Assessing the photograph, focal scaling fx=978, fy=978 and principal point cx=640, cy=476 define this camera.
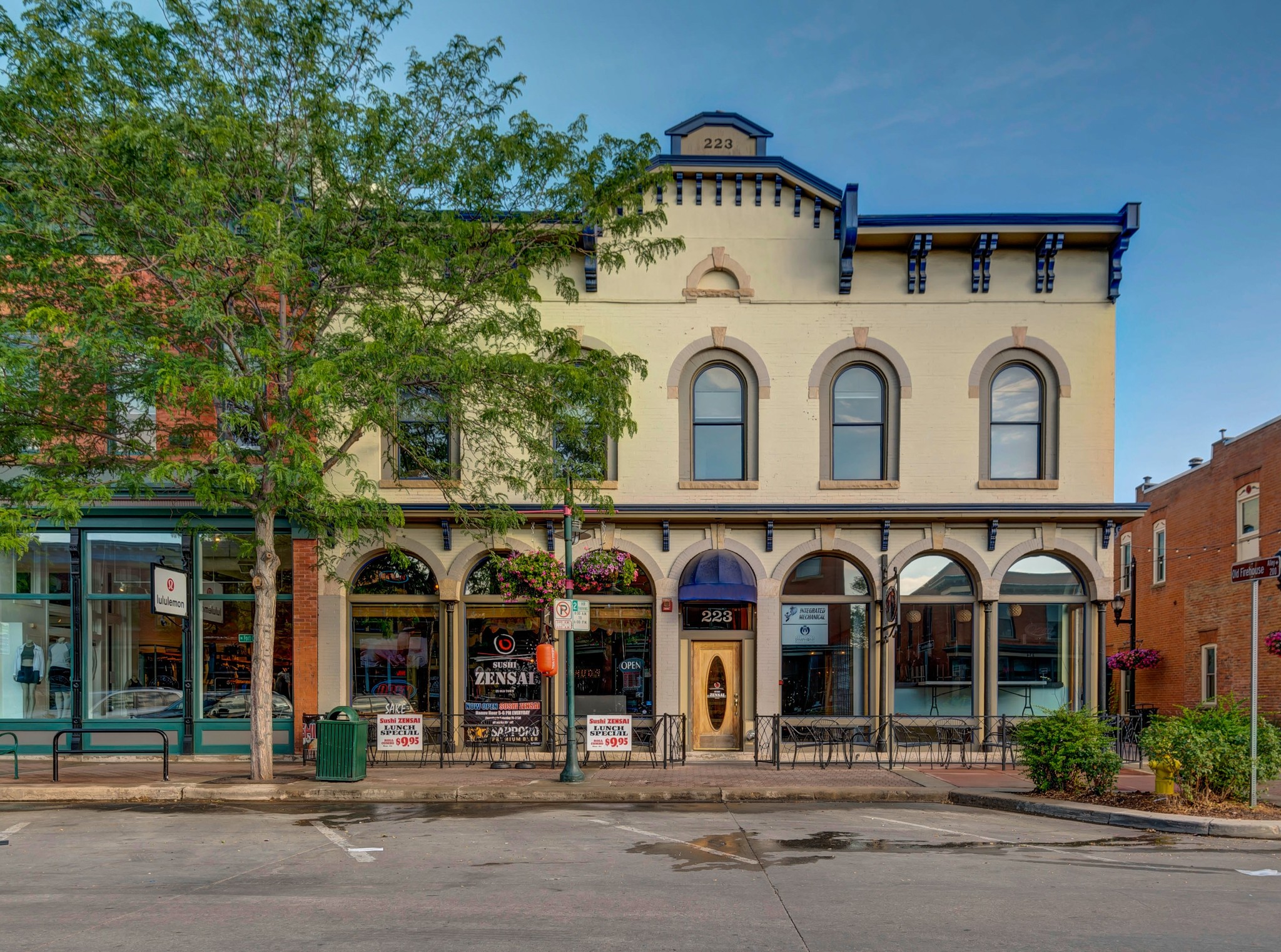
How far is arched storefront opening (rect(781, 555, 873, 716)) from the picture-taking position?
58.9ft

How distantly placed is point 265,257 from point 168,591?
5.75 m

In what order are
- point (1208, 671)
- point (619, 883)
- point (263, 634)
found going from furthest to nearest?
point (1208, 671) → point (263, 634) → point (619, 883)

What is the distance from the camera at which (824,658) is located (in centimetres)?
1805

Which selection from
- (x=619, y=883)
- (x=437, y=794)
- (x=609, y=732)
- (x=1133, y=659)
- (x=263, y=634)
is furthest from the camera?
(x=1133, y=659)

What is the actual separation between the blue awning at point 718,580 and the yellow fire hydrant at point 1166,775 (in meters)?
7.20

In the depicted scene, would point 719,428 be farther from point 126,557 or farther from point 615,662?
point 126,557

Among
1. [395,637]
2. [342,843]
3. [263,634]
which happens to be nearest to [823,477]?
[395,637]

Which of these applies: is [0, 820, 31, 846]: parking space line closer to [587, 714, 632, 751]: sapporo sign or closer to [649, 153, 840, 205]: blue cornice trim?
[587, 714, 632, 751]: sapporo sign

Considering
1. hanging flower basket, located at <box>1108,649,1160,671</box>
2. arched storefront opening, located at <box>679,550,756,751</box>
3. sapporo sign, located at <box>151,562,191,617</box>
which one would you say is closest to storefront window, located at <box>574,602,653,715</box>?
arched storefront opening, located at <box>679,550,756,751</box>

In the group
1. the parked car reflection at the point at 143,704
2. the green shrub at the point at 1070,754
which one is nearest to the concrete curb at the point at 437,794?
the green shrub at the point at 1070,754

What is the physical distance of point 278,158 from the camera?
14047 mm

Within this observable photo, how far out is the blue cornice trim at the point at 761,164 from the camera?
58.6 ft

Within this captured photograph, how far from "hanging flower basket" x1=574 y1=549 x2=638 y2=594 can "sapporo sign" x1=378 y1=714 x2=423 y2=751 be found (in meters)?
3.61

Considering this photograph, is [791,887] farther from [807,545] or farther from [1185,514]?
[1185,514]
